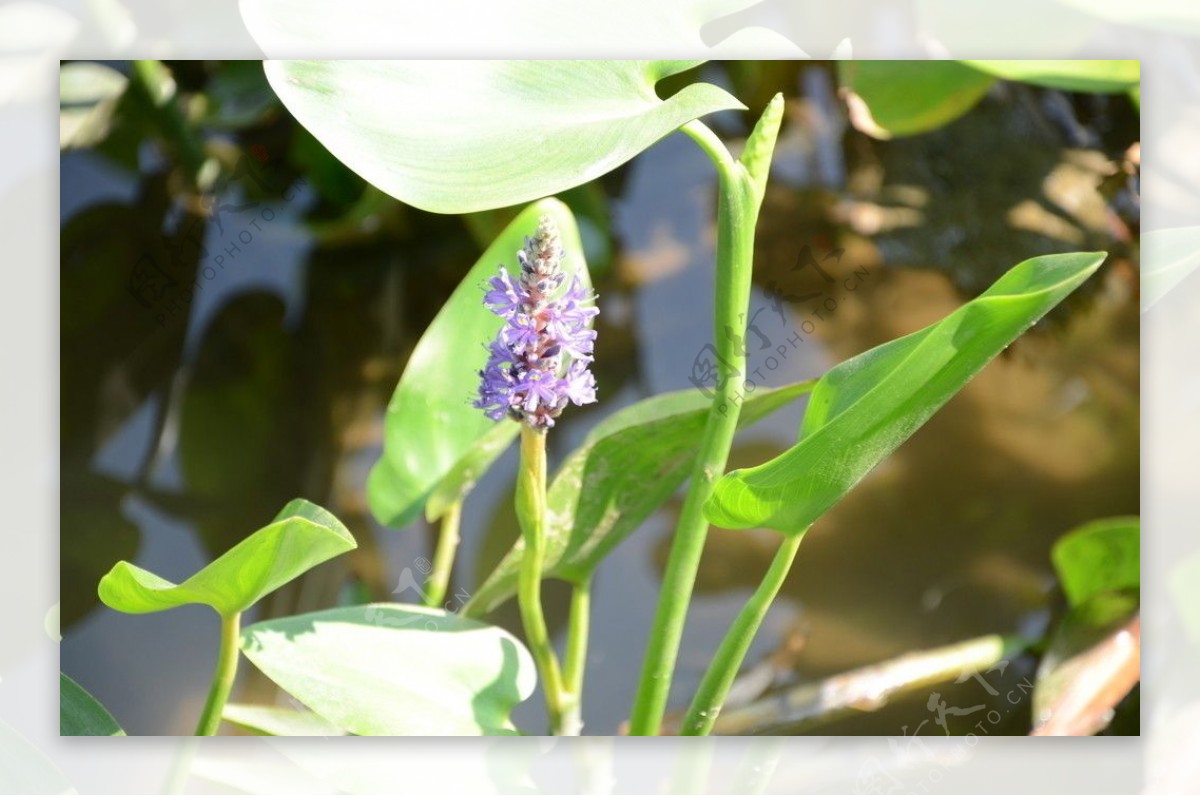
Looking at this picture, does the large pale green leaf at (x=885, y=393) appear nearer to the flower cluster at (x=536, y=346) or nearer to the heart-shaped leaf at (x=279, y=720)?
the flower cluster at (x=536, y=346)

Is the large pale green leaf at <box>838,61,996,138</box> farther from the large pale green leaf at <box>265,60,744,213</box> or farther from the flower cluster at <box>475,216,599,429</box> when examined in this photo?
the flower cluster at <box>475,216,599,429</box>

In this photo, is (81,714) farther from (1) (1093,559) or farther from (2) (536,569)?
(1) (1093,559)

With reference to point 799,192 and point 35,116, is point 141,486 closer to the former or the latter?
point 35,116

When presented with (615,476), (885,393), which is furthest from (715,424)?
(885,393)

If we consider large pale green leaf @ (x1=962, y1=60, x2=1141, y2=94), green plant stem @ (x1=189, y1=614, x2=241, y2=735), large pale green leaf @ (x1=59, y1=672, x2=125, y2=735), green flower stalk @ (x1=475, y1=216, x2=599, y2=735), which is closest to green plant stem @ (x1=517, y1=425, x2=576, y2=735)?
green flower stalk @ (x1=475, y1=216, x2=599, y2=735)

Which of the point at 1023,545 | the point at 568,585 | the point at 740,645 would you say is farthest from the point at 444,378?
the point at 1023,545
